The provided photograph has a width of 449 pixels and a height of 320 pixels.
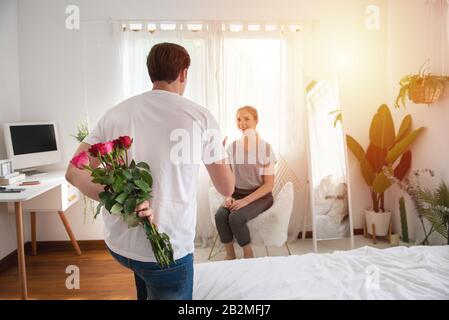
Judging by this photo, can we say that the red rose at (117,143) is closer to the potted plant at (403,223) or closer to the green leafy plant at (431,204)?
the green leafy plant at (431,204)

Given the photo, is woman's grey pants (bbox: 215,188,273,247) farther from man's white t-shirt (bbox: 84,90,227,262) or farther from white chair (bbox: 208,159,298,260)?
man's white t-shirt (bbox: 84,90,227,262)

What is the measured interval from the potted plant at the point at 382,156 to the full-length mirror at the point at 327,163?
23 cm

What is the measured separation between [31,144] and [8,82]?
0.55 meters

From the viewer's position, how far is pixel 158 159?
1005 mm

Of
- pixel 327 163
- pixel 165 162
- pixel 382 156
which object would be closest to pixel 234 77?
pixel 327 163

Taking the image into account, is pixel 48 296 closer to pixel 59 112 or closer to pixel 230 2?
pixel 59 112

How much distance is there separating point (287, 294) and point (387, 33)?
2984 millimetres

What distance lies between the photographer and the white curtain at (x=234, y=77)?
3.19m

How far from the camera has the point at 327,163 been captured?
3.19 meters

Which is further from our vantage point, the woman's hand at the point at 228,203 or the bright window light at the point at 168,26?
the bright window light at the point at 168,26

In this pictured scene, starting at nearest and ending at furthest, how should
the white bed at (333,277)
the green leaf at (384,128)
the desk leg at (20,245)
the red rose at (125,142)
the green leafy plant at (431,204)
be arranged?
the red rose at (125,142)
the white bed at (333,277)
the desk leg at (20,245)
the green leafy plant at (431,204)
the green leaf at (384,128)

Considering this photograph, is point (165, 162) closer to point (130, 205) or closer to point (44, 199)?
point (130, 205)

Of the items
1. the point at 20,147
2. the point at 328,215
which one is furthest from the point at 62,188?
the point at 328,215

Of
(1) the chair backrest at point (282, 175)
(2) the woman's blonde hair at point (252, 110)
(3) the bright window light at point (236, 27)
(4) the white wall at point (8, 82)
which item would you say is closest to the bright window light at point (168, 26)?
(3) the bright window light at point (236, 27)
